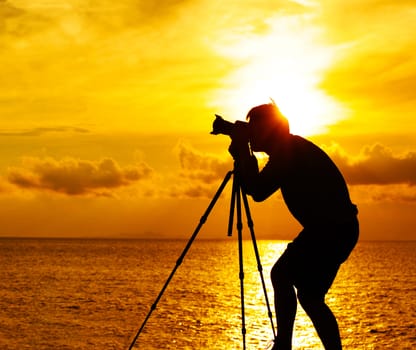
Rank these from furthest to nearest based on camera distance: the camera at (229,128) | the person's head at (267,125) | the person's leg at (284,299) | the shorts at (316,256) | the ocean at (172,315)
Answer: the ocean at (172,315) → the camera at (229,128) → the person's head at (267,125) → the person's leg at (284,299) → the shorts at (316,256)

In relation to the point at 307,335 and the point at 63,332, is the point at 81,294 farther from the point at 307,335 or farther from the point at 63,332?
the point at 307,335

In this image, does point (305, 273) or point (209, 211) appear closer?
point (305, 273)

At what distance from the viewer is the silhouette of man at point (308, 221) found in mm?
5801

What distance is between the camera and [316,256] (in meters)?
5.82

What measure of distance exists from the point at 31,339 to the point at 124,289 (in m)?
31.2

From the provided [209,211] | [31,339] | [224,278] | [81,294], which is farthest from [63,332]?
[224,278]

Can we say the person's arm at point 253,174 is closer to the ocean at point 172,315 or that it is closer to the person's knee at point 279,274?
the person's knee at point 279,274

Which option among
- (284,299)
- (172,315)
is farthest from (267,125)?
(172,315)

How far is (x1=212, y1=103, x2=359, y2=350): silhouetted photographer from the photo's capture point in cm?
580

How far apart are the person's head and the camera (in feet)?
0.55

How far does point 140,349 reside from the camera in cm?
2742

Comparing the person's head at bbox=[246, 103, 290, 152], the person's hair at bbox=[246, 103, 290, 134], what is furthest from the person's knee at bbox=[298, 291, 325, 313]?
the person's hair at bbox=[246, 103, 290, 134]

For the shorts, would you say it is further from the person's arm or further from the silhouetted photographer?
the person's arm

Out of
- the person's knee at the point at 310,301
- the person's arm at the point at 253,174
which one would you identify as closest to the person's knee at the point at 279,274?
the person's knee at the point at 310,301
